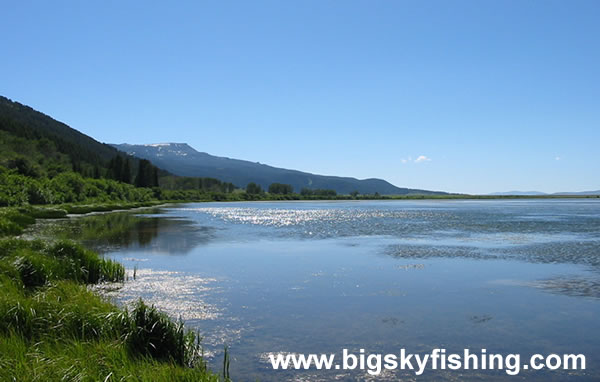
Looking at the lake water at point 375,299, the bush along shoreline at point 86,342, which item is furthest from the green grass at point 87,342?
the lake water at point 375,299

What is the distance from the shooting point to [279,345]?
42.1ft

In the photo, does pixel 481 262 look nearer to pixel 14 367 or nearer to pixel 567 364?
pixel 567 364

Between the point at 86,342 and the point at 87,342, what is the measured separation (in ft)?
0.16

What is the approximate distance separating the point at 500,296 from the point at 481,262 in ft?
32.9

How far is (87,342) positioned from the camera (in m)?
10.5

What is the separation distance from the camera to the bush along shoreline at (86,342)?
871cm

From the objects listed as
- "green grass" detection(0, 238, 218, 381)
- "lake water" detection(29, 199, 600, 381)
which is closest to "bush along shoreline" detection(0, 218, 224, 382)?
"green grass" detection(0, 238, 218, 381)

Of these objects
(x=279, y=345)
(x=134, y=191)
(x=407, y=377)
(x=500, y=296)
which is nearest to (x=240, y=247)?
(x=500, y=296)

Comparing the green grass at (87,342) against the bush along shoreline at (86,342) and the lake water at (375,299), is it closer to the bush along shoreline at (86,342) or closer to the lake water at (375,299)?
the bush along shoreline at (86,342)

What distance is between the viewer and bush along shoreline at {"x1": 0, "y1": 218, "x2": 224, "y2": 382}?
28.6ft

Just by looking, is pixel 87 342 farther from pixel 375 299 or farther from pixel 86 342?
pixel 375 299

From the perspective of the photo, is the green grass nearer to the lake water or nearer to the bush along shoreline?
the bush along shoreline

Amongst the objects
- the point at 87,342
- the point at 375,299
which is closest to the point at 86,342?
the point at 87,342

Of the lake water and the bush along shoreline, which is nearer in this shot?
the bush along shoreline
